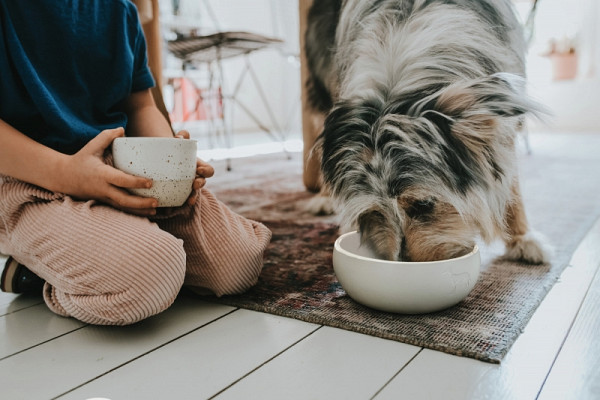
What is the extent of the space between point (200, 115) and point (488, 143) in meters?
4.83

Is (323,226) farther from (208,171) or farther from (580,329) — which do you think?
(580,329)

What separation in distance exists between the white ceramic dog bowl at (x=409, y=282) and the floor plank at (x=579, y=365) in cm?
19

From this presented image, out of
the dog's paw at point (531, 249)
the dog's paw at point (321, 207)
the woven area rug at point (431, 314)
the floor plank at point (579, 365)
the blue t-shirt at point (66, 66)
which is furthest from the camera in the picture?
the dog's paw at point (321, 207)

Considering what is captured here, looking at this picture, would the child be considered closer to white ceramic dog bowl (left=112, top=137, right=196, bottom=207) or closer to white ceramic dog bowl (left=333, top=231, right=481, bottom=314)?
white ceramic dog bowl (left=112, top=137, right=196, bottom=207)

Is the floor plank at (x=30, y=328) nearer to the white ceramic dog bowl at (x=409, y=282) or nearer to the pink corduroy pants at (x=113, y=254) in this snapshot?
the pink corduroy pants at (x=113, y=254)

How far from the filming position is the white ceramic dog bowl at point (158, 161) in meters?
0.94

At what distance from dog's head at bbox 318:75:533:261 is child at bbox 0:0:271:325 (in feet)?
0.90

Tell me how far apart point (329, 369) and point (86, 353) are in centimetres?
40

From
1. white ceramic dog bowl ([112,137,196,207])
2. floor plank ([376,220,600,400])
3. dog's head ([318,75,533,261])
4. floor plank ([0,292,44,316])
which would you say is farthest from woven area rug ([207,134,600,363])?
floor plank ([0,292,44,316])

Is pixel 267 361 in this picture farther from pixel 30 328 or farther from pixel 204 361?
pixel 30 328

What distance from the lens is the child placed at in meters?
0.91

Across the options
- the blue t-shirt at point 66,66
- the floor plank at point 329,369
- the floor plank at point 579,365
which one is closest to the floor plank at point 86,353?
the floor plank at point 329,369

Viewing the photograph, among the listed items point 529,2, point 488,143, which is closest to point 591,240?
point 488,143

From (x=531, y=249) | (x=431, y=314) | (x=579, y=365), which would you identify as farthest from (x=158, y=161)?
(x=531, y=249)
